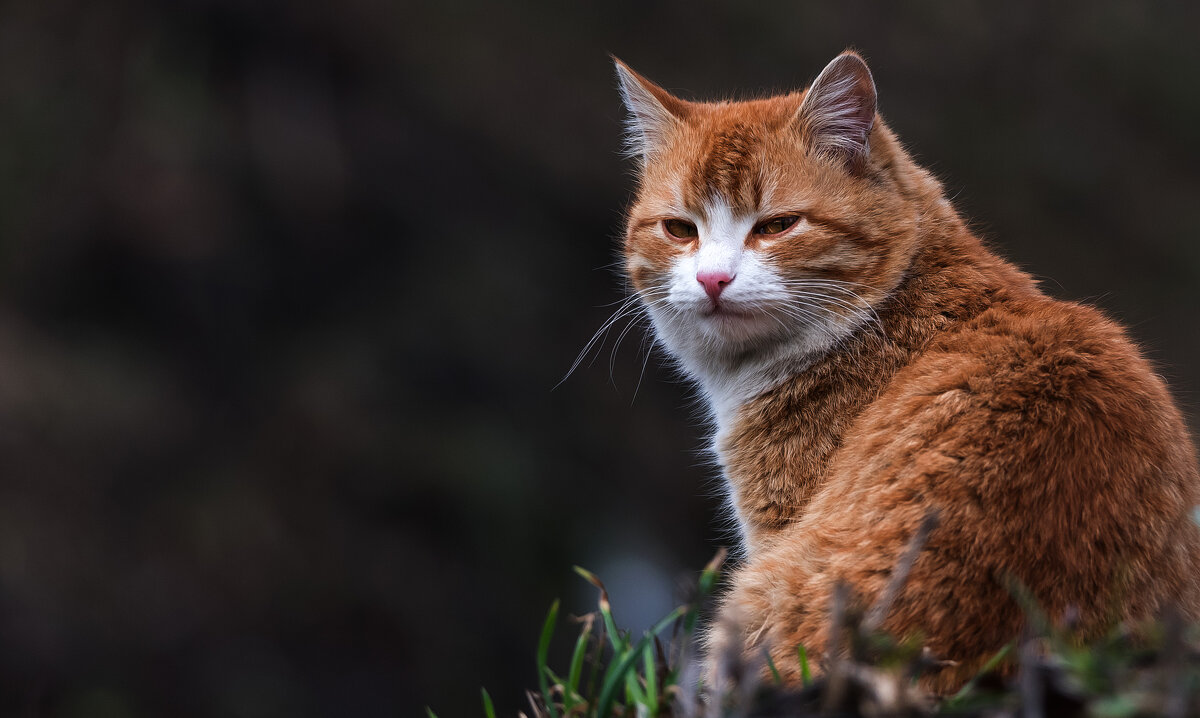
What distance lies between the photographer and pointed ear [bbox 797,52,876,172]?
10.8ft

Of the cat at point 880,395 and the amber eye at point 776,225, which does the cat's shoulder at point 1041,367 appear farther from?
the amber eye at point 776,225

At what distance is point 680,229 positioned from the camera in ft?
11.6

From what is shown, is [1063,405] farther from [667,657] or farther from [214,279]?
[214,279]

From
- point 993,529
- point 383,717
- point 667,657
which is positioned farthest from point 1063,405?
point 383,717

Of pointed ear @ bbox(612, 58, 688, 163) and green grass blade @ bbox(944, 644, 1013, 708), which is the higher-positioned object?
pointed ear @ bbox(612, 58, 688, 163)

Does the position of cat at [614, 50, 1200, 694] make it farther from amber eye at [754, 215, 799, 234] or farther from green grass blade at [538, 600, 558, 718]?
green grass blade at [538, 600, 558, 718]

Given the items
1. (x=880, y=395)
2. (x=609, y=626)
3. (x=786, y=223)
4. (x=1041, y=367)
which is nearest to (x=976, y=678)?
(x=609, y=626)

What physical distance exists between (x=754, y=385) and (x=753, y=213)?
1.86 feet

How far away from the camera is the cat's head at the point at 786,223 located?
3166 mm

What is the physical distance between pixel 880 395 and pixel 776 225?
687 mm

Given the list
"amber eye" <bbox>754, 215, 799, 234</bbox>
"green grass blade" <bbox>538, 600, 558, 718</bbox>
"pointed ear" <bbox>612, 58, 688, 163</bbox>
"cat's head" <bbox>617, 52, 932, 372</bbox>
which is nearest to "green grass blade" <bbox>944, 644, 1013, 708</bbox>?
"green grass blade" <bbox>538, 600, 558, 718</bbox>

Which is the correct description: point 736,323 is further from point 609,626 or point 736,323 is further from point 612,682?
point 612,682

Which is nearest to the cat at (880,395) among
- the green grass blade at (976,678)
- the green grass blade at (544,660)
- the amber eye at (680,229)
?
the amber eye at (680,229)

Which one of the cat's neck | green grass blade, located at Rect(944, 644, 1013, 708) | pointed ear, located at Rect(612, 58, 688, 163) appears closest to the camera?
green grass blade, located at Rect(944, 644, 1013, 708)
